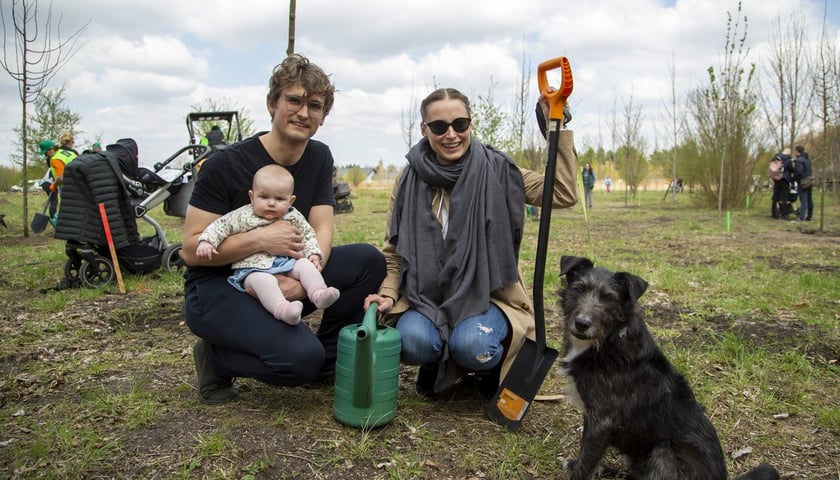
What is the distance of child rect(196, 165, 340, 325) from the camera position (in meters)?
2.83

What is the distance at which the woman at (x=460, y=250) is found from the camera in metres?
2.97

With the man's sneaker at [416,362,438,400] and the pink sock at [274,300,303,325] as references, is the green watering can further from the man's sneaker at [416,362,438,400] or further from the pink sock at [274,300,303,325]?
the man's sneaker at [416,362,438,400]

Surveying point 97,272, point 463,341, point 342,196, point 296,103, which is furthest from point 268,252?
point 342,196

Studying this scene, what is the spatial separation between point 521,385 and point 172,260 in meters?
5.23

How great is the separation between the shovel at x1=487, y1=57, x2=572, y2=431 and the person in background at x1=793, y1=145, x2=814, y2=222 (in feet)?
51.2

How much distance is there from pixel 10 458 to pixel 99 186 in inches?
155

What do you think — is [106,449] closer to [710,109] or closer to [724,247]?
[724,247]

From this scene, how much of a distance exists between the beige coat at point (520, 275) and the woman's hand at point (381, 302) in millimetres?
49

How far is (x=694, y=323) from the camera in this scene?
4879mm

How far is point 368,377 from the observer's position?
2680 mm

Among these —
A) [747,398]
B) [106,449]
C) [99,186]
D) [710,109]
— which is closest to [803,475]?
[747,398]

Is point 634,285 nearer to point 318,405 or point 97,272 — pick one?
point 318,405

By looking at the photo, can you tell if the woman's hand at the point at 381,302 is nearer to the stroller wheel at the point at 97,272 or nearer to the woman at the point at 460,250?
the woman at the point at 460,250

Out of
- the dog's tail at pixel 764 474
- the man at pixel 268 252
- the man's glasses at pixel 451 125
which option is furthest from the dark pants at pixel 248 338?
the dog's tail at pixel 764 474
